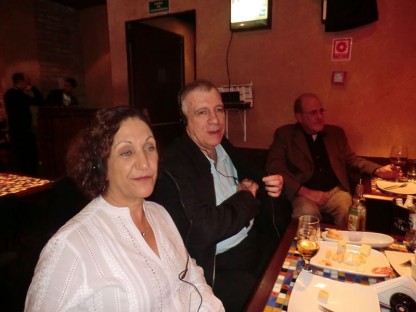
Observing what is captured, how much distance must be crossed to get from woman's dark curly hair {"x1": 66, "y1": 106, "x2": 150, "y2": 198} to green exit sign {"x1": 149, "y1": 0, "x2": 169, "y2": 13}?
301 centimetres

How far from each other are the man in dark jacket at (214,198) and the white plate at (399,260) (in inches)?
23.2

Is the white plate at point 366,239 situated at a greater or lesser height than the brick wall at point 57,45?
lesser

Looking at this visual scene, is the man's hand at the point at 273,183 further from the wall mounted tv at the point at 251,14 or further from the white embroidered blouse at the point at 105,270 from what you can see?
the wall mounted tv at the point at 251,14

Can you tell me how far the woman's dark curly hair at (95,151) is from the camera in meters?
1.07

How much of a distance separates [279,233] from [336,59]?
2.02m

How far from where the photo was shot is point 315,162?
2723mm

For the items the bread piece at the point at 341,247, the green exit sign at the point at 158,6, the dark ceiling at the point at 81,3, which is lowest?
the bread piece at the point at 341,247

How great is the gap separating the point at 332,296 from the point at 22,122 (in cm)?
583

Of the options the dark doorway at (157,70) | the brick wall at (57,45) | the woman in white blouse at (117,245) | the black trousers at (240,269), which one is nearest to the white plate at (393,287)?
the black trousers at (240,269)

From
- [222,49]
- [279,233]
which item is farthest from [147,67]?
[279,233]

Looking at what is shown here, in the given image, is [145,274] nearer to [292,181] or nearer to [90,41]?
[292,181]

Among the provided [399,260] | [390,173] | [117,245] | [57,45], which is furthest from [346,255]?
[57,45]

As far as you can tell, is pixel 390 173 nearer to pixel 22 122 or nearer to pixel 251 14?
pixel 251 14

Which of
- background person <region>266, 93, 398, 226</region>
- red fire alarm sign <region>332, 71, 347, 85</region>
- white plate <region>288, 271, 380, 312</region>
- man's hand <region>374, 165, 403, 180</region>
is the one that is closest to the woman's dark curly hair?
white plate <region>288, 271, 380, 312</region>
